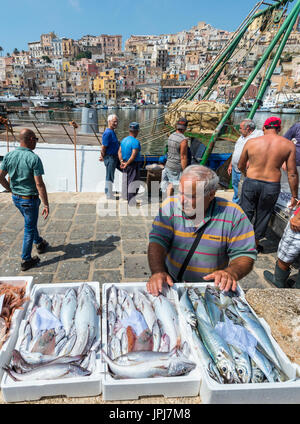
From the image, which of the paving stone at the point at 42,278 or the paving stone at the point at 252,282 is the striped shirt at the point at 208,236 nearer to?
the paving stone at the point at 252,282

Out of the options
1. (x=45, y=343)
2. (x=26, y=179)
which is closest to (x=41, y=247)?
(x=26, y=179)

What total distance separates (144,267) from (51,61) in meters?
162

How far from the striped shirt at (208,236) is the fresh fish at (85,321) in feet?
2.29

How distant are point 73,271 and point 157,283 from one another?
90.0 inches

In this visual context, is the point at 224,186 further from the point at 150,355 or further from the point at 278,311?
the point at 150,355

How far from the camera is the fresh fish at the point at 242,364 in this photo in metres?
1.25

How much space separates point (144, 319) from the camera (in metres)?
1.59

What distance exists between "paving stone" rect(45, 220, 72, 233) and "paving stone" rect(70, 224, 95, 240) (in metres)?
0.13

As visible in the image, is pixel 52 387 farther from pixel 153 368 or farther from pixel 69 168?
pixel 69 168

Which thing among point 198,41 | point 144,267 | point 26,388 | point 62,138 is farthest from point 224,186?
point 198,41

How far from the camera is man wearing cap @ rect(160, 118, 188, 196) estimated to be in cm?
534

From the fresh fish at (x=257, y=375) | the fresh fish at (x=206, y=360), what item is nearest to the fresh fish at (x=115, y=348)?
the fresh fish at (x=206, y=360)

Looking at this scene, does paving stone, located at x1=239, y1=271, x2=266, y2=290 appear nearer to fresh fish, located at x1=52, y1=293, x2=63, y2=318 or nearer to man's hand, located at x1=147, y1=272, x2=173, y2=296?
man's hand, located at x1=147, y1=272, x2=173, y2=296

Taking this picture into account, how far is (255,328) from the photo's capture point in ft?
5.04
